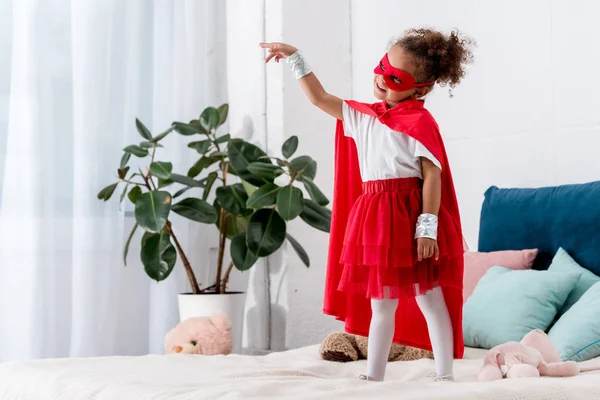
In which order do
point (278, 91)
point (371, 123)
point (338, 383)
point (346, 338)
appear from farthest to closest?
point (278, 91)
point (346, 338)
point (371, 123)
point (338, 383)

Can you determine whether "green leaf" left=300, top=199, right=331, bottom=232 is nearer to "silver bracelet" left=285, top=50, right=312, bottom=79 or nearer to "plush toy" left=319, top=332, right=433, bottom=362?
"plush toy" left=319, top=332, right=433, bottom=362

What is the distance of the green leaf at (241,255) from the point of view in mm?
A: 3217

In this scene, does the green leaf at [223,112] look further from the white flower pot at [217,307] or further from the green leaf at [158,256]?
the white flower pot at [217,307]

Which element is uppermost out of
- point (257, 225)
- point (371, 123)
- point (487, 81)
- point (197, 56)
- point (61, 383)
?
point (197, 56)

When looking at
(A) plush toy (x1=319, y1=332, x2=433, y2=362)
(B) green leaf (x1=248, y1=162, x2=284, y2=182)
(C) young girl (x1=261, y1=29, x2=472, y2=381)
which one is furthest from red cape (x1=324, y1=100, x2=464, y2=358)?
(B) green leaf (x1=248, y1=162, x2=284, y2=182)

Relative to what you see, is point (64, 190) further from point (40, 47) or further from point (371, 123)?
point (371, 123)

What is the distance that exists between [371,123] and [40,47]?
1.82 m

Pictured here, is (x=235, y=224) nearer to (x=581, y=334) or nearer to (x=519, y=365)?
(x=581, y=334)

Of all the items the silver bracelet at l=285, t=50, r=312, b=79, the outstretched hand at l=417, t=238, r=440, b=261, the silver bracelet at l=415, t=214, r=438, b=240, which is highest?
the silver bracelet at l=285, t=50, r=312, b=79

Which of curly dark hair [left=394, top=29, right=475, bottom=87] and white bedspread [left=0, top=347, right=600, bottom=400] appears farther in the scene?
curly dark hair [left=394, top=29, right=475, bottom=87]

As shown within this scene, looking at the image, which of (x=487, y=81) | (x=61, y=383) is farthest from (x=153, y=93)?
(x=61, y=383)

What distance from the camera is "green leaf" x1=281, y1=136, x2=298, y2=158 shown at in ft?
10.8

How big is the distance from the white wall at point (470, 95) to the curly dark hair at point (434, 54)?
1.01m

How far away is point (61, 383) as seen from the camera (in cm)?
173
